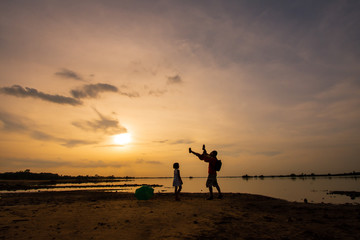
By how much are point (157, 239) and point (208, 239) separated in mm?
1603

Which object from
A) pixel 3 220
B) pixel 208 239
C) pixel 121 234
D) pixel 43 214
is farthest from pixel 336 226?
pixel 3 220

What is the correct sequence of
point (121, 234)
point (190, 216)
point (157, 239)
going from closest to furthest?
point (157, 239)
point (121, 234)
point (190, 216)

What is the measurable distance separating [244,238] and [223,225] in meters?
1.52

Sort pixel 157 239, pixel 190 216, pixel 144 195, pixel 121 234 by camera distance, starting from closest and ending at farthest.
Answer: pixel 157 239 < pixel 121 234 < pixel 190 216 < pixel 144 195

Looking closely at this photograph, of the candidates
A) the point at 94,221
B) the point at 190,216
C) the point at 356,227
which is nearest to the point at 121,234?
the point at 94,221

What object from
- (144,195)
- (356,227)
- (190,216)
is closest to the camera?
(356,227)

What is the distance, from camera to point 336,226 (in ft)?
28.8

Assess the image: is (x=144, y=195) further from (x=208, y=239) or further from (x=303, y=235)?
(x=303, y=235)

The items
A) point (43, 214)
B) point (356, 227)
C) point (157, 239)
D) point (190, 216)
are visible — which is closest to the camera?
point (157, 239)

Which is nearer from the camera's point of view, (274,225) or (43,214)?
(274,225)

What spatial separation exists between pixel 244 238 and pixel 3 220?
9.72 metres

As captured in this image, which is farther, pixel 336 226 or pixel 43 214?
pixel 43 214

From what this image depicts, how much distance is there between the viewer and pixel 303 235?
25.3 feet

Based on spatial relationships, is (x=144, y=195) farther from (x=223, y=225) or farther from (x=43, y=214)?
(x=223, y=225)
